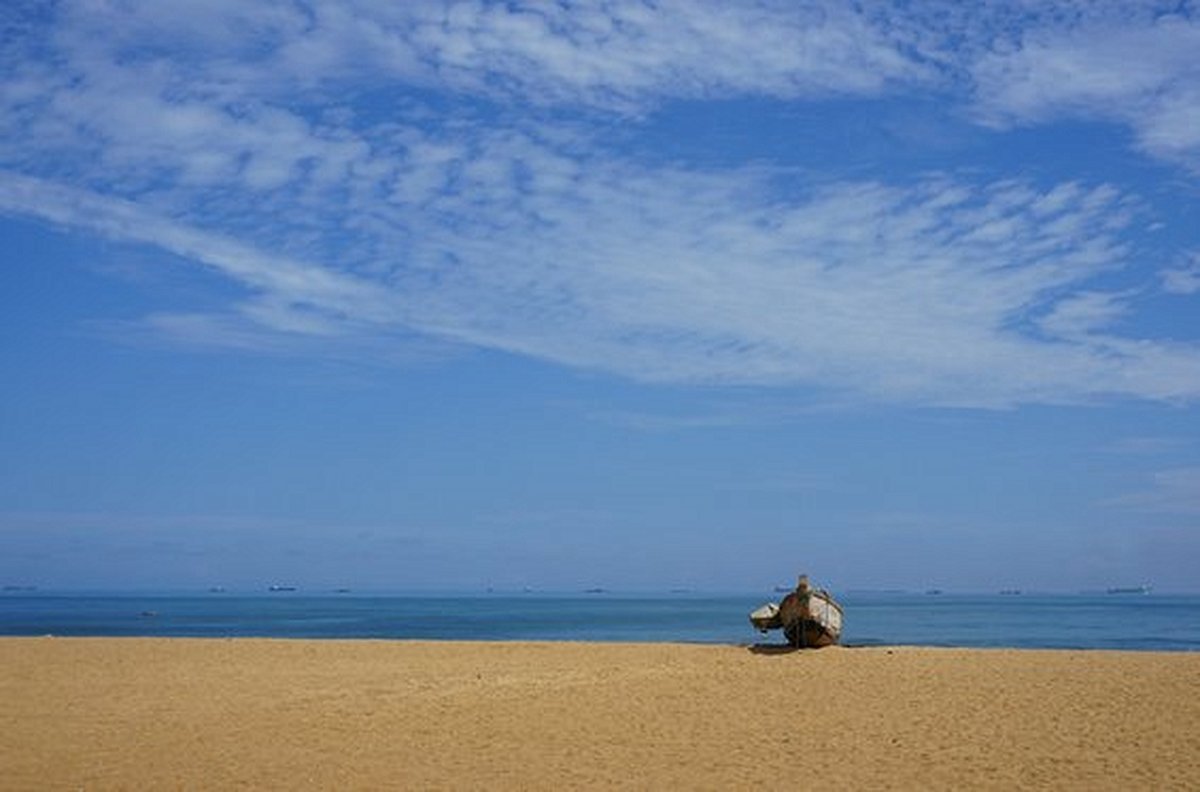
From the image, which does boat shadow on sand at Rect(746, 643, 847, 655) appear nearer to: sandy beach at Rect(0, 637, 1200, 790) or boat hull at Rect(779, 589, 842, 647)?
boat hull at Rect(779, 589, 842, 647)

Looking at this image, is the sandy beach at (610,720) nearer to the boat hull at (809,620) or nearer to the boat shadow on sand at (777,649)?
the boat shadow on sand at (777,649)

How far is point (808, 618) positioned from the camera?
26.3 m

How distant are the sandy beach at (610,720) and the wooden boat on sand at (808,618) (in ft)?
3.18

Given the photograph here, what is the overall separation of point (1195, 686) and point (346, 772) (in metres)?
14.8

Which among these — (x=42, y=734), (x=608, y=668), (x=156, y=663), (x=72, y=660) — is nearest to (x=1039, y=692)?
(x=608, y=668)

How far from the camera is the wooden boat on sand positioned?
26.4 metres

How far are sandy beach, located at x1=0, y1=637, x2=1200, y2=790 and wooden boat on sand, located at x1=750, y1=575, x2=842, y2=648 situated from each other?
970 millimetres

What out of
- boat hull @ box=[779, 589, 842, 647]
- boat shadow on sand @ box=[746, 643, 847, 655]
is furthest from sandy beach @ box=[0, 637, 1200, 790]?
boat hull @ box=[779, 589, 842, 647]

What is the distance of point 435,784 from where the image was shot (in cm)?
1305

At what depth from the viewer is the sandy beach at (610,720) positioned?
1345 cm

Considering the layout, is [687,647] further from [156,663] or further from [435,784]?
[435,784]

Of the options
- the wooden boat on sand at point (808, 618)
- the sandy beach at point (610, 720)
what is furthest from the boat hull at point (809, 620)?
the sandy beach at point (610, 720)

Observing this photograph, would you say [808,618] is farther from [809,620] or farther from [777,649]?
[777,649]

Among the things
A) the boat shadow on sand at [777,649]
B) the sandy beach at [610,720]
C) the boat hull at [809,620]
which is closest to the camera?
the sandy beach at [610,720]
